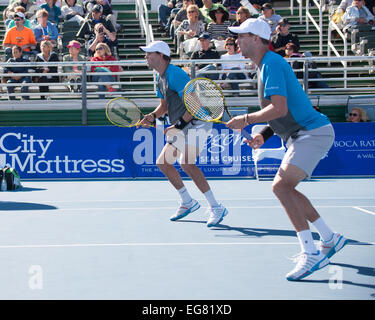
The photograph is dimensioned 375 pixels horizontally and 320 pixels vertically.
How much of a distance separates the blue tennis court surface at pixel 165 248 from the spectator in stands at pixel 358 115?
3.20m

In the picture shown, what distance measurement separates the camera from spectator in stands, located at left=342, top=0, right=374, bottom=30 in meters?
17.6

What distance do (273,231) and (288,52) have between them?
319 inches

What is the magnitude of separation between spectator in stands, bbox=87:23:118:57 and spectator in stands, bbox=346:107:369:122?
5.84 metres

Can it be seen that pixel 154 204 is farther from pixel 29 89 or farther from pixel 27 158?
pixel 29 89

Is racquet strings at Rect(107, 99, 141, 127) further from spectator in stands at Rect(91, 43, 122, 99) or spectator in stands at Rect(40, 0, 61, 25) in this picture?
spectator in stands at Rect(40, 0, 61, 25)

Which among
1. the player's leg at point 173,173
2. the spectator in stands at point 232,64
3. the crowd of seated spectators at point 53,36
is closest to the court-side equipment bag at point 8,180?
the crowd of seated spectators at point 53,36

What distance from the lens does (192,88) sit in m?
7.20

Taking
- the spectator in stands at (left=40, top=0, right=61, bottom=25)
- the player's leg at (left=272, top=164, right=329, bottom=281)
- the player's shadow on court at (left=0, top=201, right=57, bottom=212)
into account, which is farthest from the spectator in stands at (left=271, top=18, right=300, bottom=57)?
the player's leg at (left=272, top=164, right=329, bottom=281)

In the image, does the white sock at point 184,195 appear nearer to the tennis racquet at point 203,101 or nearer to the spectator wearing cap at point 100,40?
the tennis racquet at point 203,101

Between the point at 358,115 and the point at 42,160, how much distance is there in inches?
253

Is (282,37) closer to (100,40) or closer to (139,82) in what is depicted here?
(139,82)

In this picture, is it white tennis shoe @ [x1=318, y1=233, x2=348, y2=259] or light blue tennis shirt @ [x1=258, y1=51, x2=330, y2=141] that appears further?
white tennis shoe @ [x1=318, y1=233, x2=348, y2=259]

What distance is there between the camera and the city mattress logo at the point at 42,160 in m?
13.9
